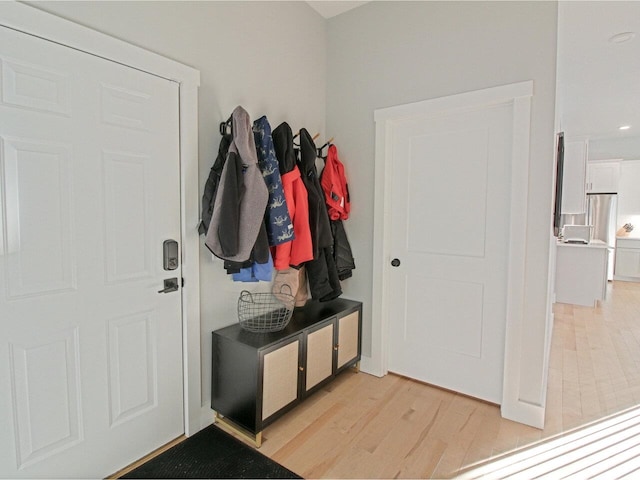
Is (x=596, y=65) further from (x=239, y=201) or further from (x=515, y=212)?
(x=239, y=201)

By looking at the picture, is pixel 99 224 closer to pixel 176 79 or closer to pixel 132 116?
pixel 132 116

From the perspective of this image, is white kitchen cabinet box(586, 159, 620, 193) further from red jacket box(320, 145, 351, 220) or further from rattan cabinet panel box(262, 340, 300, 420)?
rattan cabinet panel box(262, 340, 300, 420)

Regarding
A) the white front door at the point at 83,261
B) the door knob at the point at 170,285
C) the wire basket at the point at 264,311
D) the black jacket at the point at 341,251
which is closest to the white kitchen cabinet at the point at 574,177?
the black jacket at the point at 341,251

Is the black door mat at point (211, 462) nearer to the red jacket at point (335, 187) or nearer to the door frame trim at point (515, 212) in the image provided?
the door frame trim at point (515, 212)

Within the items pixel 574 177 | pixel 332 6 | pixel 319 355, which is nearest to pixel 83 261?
pixel 319 355

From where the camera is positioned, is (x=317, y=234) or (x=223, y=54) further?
(x=317, y=234)

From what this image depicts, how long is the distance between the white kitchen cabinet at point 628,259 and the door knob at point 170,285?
8082 mm

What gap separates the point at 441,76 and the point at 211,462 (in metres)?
2.73

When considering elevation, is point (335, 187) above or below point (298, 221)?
above

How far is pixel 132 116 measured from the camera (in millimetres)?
1628

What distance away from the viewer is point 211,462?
1722 millimetres

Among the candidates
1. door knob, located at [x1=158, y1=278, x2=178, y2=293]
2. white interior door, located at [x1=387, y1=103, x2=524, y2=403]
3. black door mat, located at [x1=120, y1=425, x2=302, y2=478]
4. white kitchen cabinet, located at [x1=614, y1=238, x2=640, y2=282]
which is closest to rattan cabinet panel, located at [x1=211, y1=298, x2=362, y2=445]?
black door mat, located at [x1=120, y1=425, x2=302, y2=478]

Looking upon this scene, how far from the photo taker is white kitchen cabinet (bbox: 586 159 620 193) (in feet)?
20.5

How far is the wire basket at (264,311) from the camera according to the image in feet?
6.76
